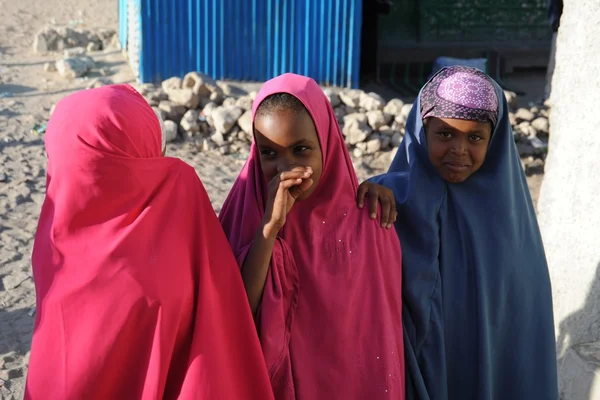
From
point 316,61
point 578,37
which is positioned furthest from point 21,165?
point 578,37

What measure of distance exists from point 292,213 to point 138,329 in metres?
0.53

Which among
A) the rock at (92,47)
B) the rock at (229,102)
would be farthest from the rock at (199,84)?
the rock at (92,47)

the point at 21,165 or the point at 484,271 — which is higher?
the point at 484,271

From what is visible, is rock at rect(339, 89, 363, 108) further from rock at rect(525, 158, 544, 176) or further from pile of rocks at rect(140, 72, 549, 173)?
rock at rect(525, 158, 544, 176)

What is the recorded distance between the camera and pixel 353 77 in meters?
9.18

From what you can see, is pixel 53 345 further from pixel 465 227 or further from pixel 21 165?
pixel 21 165

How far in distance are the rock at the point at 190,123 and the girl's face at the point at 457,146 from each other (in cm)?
554

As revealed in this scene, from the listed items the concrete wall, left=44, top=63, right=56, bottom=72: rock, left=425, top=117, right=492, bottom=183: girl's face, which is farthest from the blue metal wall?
left=425, top=117, right=492, bottom=183: girl's face

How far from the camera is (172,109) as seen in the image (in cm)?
761

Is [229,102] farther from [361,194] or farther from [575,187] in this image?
[361,194]

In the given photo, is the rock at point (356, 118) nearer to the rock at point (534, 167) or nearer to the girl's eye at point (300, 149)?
the rock at point (534, 167)

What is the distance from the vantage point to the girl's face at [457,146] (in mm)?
2184

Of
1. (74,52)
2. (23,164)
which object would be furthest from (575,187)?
(74,52)

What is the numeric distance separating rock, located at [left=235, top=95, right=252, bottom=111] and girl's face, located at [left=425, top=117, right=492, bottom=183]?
553 cm
